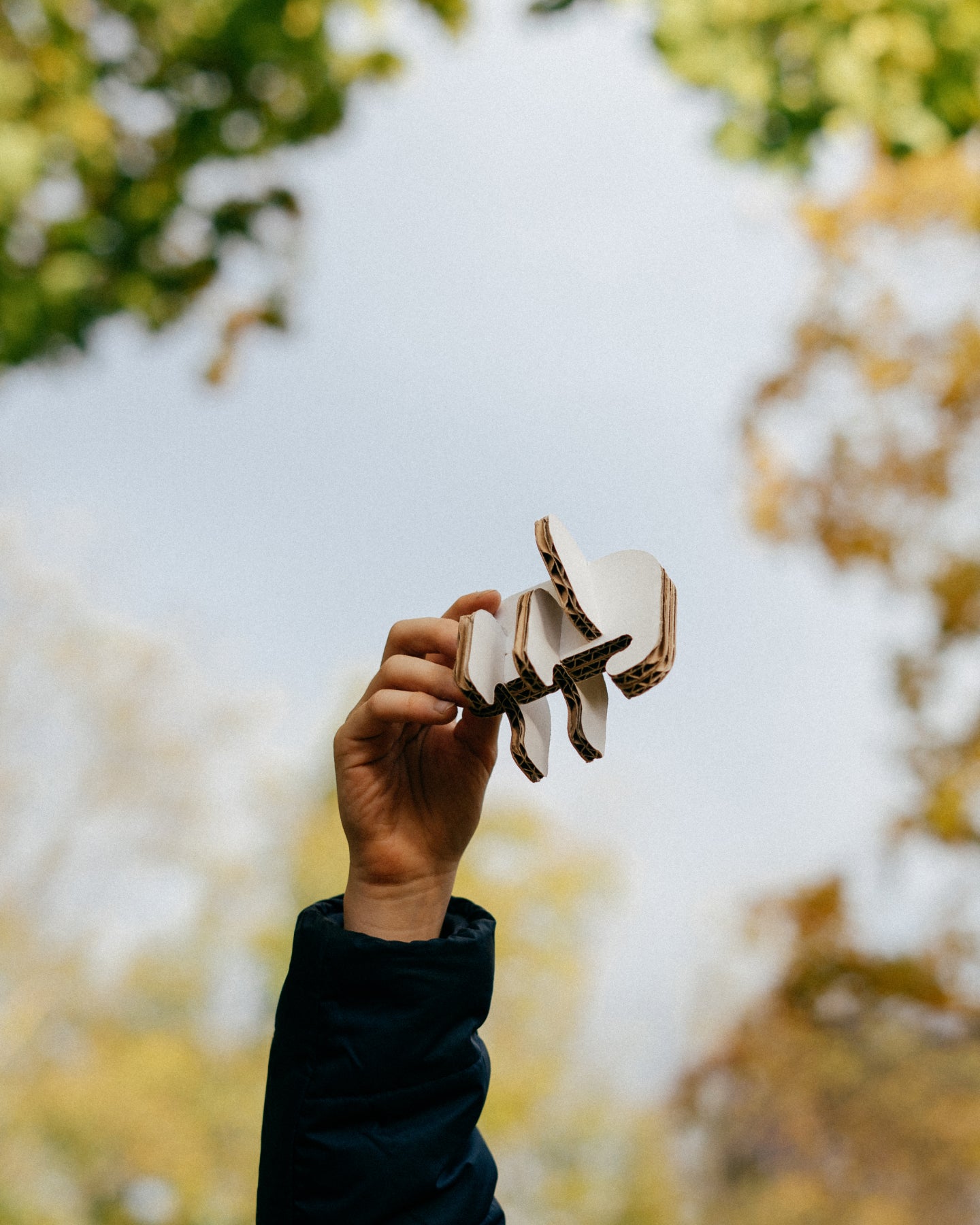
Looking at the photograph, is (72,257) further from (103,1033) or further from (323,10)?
(103,1033)

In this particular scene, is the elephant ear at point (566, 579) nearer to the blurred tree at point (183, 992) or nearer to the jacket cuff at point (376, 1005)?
the jacket cuff at point (376, 1005)

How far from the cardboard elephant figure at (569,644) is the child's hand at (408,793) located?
33mm

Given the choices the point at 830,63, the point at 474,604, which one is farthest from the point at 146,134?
the point at 474,604

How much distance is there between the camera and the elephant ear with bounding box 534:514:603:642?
59 centimetres

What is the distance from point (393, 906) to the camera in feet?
2.20

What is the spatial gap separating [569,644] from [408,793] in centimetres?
17

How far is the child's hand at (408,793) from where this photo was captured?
66cm

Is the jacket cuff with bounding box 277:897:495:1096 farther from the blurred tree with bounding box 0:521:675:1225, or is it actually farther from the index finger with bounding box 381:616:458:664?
the blurred tree with bounding box 0:521:675:1225

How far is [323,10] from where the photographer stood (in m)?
2.18

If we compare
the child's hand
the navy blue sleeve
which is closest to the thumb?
the child's hand

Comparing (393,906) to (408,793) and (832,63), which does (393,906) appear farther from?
(832,63)

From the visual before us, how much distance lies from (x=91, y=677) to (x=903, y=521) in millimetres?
5452

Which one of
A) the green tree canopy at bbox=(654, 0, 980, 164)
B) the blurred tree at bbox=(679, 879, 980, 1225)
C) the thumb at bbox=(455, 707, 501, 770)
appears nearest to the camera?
the thumb at bbox=(455, 707, 501, 770)

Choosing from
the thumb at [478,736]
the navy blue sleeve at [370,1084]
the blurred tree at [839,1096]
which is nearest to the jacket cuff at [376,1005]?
the navy blue sleeve at [370,1084]
